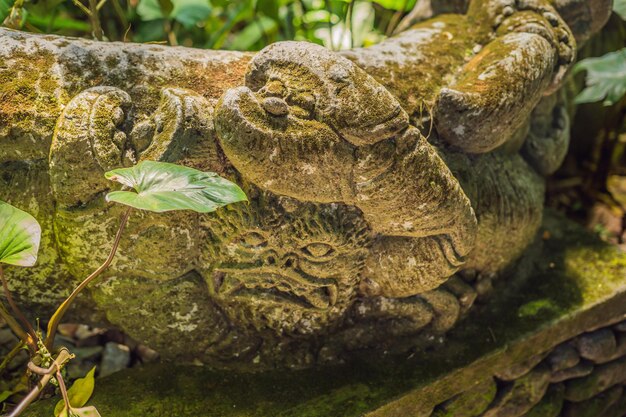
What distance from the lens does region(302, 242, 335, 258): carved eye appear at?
1.47 metres

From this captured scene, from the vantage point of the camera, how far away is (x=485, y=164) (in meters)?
1.74

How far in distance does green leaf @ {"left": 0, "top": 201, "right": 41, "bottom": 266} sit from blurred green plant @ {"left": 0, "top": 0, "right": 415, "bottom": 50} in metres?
1.00

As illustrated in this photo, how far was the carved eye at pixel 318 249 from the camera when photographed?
4.83 ft

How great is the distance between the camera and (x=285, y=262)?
4.90 ft

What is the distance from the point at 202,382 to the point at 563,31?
1.31 meters

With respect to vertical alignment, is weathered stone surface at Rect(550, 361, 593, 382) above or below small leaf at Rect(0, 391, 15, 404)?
below

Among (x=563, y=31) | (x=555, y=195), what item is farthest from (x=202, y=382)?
(x=555, y=195)

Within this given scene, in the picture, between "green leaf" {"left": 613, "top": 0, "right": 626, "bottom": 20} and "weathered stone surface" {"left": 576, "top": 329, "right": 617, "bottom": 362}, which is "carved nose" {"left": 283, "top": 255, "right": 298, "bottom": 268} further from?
"green leaf" {"left": 613, "top": 0, "right": 626, "bottom": 20}

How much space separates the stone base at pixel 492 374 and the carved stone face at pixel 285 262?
0.58 feet

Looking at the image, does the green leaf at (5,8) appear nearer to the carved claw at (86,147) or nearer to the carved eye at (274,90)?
the carved claw at (86,147)

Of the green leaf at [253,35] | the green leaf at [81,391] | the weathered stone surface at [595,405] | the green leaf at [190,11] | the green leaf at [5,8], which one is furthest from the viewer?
the green leaf at [253,35]

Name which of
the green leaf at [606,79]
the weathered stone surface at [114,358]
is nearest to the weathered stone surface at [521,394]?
the green leaf at [606,79]

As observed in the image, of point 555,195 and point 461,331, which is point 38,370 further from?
point 555,195

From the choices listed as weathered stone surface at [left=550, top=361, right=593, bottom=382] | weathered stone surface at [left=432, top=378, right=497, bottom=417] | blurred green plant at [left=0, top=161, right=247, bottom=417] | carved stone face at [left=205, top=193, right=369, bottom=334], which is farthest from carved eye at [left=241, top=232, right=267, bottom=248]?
weathered stone surface at [left=550, top=361, right=593, bottom=382]
